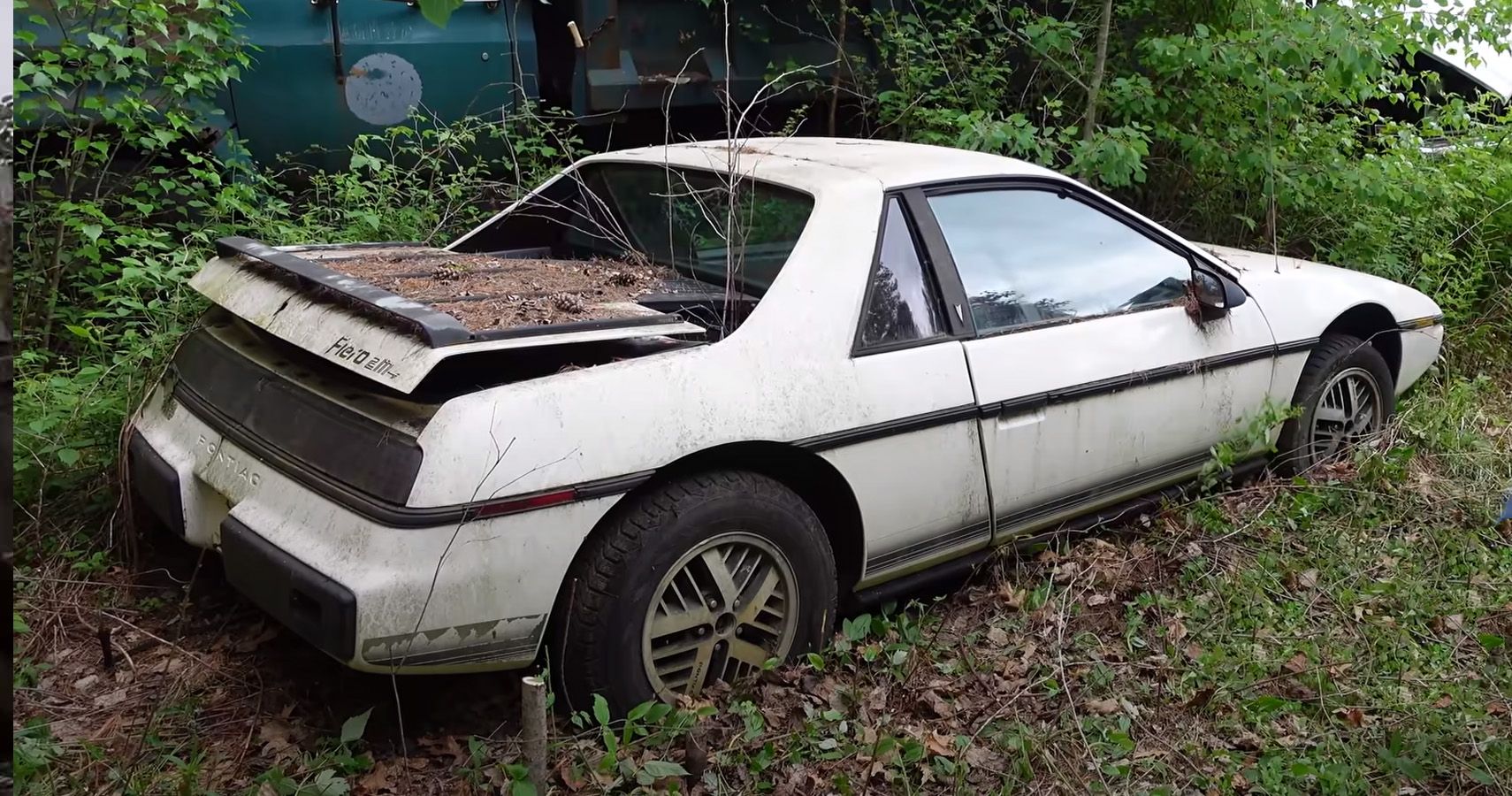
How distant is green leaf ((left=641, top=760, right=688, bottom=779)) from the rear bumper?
36 cm

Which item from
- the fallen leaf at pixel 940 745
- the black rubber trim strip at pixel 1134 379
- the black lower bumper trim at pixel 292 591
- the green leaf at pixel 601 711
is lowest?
the fallen leaf at pixel 940 745

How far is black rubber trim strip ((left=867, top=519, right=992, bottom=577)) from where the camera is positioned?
3295 millimetres

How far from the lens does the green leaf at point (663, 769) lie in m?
2.59

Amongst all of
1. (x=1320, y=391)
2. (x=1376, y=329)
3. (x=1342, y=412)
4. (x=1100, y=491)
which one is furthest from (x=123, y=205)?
(x=1376, y=329)

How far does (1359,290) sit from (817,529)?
2756 millimetres

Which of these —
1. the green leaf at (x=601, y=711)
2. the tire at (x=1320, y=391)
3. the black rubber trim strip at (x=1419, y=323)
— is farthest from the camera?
the black rubber trim strip at (x=1419, y=323)

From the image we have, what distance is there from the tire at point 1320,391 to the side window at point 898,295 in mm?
1791

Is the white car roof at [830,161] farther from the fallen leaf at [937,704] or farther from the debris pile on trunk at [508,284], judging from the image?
the fallen leaf at [937,704]

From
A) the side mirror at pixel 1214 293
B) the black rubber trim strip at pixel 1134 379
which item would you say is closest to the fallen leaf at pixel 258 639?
the black rubber trim strip at pixel 1134 379

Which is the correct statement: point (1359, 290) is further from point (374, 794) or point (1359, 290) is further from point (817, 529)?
point (374, 794)

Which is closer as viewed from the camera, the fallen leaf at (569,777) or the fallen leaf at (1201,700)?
the fallen leaf at (569,777)

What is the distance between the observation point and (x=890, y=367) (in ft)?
10.5

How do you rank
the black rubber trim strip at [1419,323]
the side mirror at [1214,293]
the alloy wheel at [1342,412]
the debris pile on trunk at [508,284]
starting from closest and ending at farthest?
the debris pile on trunk at [508,284] < the side mirror at [1214,293] < the alloy wheel at [1342,412] < the black rubber trim strip at [1419,323]

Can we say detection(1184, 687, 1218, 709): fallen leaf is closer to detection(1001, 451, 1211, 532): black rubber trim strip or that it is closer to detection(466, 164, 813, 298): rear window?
detection(1001, 451, 1211, 532): black rubber trim strip
